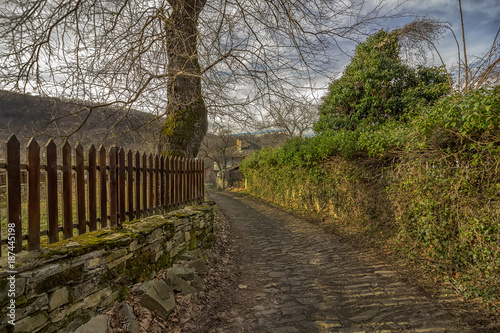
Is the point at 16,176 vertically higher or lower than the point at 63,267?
higher

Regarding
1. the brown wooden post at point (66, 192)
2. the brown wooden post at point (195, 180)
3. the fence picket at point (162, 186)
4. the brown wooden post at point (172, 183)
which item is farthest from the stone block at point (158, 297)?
the brown wooden post at point (195, 180)

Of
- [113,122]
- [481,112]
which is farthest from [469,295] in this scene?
[113,122]

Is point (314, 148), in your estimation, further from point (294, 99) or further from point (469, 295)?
point (469, 295)

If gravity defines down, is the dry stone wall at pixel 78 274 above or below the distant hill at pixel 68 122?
below

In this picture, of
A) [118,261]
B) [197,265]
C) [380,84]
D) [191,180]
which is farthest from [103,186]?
[380,84]

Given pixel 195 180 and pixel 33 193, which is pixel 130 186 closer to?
pixel 33 193

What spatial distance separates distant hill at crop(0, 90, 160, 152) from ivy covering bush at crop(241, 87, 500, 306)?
4.71 metres

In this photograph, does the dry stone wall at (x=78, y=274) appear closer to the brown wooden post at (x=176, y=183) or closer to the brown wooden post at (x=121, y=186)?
the brown wooden post at (x=121, y=186)

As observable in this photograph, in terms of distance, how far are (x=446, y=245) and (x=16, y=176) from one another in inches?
208

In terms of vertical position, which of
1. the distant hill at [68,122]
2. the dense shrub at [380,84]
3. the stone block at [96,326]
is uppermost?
the dense shrub at [380,84]

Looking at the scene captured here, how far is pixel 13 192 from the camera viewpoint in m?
2.25

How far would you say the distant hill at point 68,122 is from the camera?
4562 mm

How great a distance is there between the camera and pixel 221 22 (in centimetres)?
444

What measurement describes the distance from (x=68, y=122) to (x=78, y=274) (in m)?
4.35
